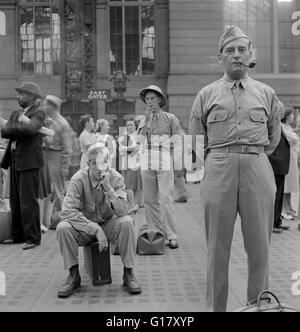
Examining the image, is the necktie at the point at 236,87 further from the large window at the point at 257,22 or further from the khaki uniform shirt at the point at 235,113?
the large window at the point at 257,22

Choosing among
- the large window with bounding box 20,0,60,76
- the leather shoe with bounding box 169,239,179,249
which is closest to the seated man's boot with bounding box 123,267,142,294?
the leather shoe with bounding box 169,239,179,249

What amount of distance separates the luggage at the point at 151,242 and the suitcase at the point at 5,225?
6.13ft

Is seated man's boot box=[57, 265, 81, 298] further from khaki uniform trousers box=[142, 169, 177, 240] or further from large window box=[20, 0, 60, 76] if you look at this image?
large window box=[20, 0, 60, 76]

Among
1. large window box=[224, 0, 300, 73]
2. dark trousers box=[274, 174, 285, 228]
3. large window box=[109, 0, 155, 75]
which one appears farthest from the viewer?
large window box=[109, 0, 155, 75]

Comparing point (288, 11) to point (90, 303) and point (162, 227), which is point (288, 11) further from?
point (90, 303)

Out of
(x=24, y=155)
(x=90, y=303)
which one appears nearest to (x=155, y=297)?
(x=90, y=303)

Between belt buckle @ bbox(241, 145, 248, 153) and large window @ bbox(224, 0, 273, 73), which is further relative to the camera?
large window @ bbox(224, 0, 273, 73)

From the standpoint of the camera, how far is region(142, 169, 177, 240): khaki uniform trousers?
7129 millimetres

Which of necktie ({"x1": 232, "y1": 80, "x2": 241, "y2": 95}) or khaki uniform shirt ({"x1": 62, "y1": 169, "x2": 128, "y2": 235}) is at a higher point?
necktie ({"x1": 232, "y1": 80, "x2": 241, "y2": 95})

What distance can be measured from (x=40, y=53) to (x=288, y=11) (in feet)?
26.6

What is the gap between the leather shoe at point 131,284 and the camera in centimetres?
505

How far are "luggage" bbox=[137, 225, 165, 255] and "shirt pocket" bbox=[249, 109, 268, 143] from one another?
291cm

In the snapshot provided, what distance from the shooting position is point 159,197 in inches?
283
